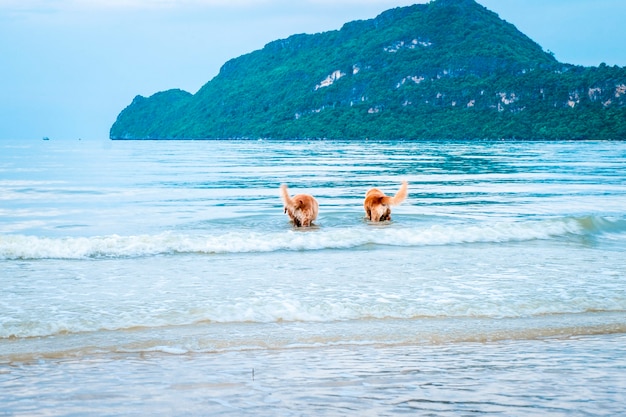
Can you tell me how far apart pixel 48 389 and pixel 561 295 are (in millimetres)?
5813

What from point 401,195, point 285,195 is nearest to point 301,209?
point 285,195

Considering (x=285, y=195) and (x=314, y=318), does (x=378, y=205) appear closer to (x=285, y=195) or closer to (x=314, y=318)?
(x=285, y=195)

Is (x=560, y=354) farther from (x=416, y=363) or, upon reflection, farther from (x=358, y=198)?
(x=358, y=198)

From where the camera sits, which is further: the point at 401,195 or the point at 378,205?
the point at 378,205

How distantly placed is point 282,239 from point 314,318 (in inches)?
207

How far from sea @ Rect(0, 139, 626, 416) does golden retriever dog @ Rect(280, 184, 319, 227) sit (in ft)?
1.41

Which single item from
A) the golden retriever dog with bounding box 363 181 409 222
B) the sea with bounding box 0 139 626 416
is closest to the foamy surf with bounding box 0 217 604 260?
the sea with bounding box 0 139 626 416

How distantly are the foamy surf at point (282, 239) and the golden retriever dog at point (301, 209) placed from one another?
1.97ft

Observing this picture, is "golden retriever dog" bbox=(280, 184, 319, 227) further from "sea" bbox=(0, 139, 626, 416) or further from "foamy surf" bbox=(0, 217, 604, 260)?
"foamy surf" bbox=(0, 217, 604, 260)

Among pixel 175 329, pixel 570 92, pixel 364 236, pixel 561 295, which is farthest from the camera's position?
pixel 570 92

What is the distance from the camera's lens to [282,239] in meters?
12.4

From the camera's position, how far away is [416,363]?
543cm

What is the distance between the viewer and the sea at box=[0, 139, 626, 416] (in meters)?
4.62

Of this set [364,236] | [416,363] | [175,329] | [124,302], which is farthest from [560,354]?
[364,236]
